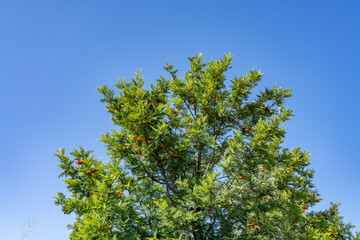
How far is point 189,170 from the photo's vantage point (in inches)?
437

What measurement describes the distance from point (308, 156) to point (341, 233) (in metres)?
4.90

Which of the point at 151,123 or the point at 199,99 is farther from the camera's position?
the point at 199,99

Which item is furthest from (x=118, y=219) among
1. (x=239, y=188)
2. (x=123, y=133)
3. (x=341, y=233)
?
(x=341, y=233)

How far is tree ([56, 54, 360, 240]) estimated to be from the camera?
8.06 meters

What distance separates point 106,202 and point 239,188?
4.27m

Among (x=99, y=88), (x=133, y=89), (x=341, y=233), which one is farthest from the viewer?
(x=341, y=233)

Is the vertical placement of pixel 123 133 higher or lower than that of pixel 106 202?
higher

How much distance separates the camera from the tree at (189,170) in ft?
26.5

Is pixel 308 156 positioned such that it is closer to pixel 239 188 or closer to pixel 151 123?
pixel 239 188

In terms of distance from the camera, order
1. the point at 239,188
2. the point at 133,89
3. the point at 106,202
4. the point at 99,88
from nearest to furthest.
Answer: the point at 106,202
the point at 239,188
the point at 133,89
the point at 99,88

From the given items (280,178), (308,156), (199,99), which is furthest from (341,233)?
(199,99)

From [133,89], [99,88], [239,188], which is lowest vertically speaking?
[239,188]

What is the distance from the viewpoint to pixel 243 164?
28.1ft

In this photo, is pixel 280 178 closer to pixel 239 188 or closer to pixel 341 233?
pixel 239 188
